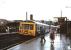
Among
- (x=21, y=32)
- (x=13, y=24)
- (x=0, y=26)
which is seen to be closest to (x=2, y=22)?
(x=0, y=26)

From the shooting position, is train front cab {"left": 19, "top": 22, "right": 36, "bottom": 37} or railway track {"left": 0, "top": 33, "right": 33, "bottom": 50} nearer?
railway track {"left": 0, "top": 33, "right": 33, "bottom": 50}

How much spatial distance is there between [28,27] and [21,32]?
7.86 ft

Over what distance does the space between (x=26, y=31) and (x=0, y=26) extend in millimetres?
29257

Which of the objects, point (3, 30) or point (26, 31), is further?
point (3, 30)

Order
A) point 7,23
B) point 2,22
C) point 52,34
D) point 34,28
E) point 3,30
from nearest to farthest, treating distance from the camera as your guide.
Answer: point 52,34 < point 34,28 < point 3,30 < point 2,22 < point 7,23

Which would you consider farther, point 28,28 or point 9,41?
point 28,28

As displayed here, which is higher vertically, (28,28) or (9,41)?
(28,28)

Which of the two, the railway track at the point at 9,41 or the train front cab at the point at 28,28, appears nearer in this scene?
the railway track at the point at 9,41

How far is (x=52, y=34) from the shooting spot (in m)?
28.3

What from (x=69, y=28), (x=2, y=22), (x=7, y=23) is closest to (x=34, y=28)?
(x=69, y=28)

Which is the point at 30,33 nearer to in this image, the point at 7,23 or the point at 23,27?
the point at 23,27

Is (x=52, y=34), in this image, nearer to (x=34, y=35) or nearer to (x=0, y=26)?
(x=34, y=35)

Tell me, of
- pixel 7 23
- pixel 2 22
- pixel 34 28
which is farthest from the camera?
pixel 7 23

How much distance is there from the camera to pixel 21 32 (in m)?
50.2
